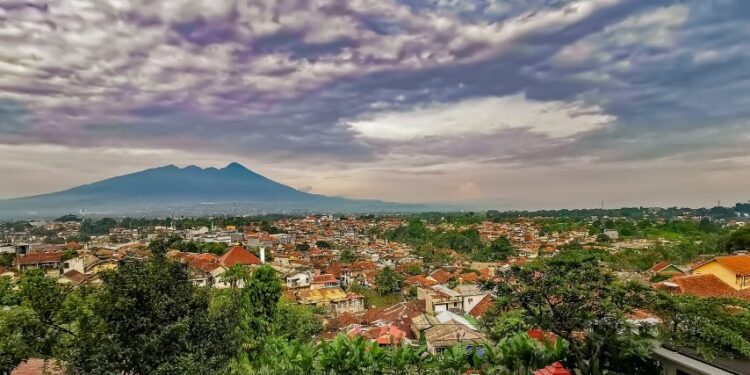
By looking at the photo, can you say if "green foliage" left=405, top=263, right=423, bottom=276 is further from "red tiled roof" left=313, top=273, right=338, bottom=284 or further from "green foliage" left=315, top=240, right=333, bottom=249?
"green foliage" left=315, top=240, right=333, bottom=249

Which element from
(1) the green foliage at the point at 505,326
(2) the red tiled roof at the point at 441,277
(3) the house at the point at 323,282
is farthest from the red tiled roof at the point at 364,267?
(1) the green foliage at the point at 505,326

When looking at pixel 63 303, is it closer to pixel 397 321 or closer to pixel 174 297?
pixel 174 297

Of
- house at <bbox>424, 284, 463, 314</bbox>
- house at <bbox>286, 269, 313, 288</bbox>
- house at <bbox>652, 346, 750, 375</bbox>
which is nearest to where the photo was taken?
house at <bbox>652, 346, 750, 375</bbox>

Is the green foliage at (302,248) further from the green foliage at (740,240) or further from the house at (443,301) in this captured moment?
the green foliage at (740,240)

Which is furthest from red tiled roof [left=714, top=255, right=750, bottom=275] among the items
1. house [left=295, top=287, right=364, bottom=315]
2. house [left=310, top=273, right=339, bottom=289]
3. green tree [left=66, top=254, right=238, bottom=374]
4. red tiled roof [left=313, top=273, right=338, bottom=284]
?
red tiled roof [left=313, top=273, right=338, bottom=284]

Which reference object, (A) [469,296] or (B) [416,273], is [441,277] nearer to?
(B) [416,273]

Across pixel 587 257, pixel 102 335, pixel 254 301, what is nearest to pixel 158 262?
pixel 102 335
